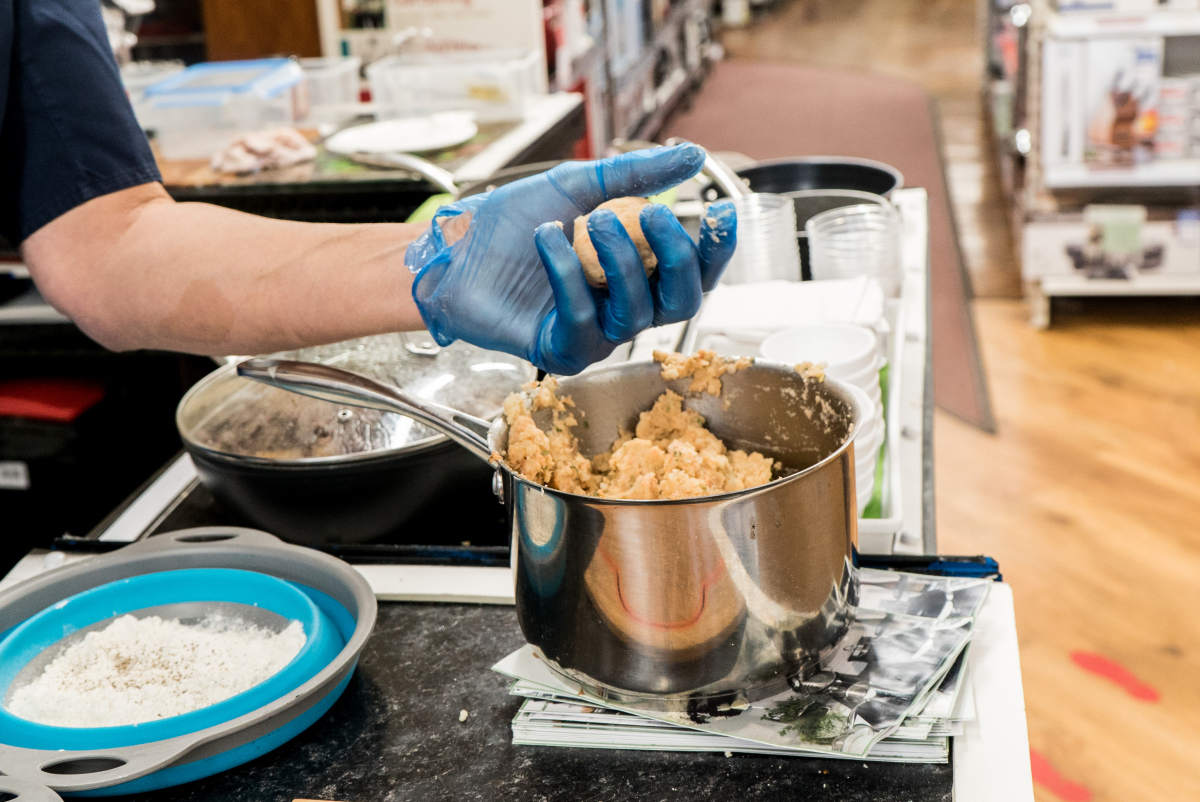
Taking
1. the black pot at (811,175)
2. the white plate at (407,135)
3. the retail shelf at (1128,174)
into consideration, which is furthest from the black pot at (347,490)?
the retail shelf at (1128,174)

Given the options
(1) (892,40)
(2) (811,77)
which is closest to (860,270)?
(2) (811,77)

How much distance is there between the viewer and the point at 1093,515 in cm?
254

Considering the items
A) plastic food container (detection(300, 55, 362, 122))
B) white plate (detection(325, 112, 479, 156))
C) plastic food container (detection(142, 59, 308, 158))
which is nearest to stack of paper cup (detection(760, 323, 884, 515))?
white plate (detection(325, 112, 479, 156))

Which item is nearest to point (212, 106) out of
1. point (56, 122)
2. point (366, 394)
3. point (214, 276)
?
point (56, 122)

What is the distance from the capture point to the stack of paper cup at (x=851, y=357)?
3.47 feet

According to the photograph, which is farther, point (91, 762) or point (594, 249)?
point (594, 249)

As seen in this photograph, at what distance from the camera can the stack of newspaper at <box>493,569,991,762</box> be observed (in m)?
0.75

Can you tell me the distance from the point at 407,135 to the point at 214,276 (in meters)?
1.84

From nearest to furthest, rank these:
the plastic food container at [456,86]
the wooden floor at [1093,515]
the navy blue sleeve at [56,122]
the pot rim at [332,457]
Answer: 1. the pot rim at [332,457]
2. the navy blue sleeve at [56,122]
3. the wooden floor at [1093,515]
4. the plastic food container at [456,86]

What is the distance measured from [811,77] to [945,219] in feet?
12.2

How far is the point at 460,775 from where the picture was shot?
30.8 inches

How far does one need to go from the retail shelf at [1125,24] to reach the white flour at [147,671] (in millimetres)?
3299

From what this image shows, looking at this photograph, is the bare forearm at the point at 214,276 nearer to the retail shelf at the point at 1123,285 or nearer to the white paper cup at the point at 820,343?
the white paper cup at the point at 820,343

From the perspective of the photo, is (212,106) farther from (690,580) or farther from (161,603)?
(690,580)
